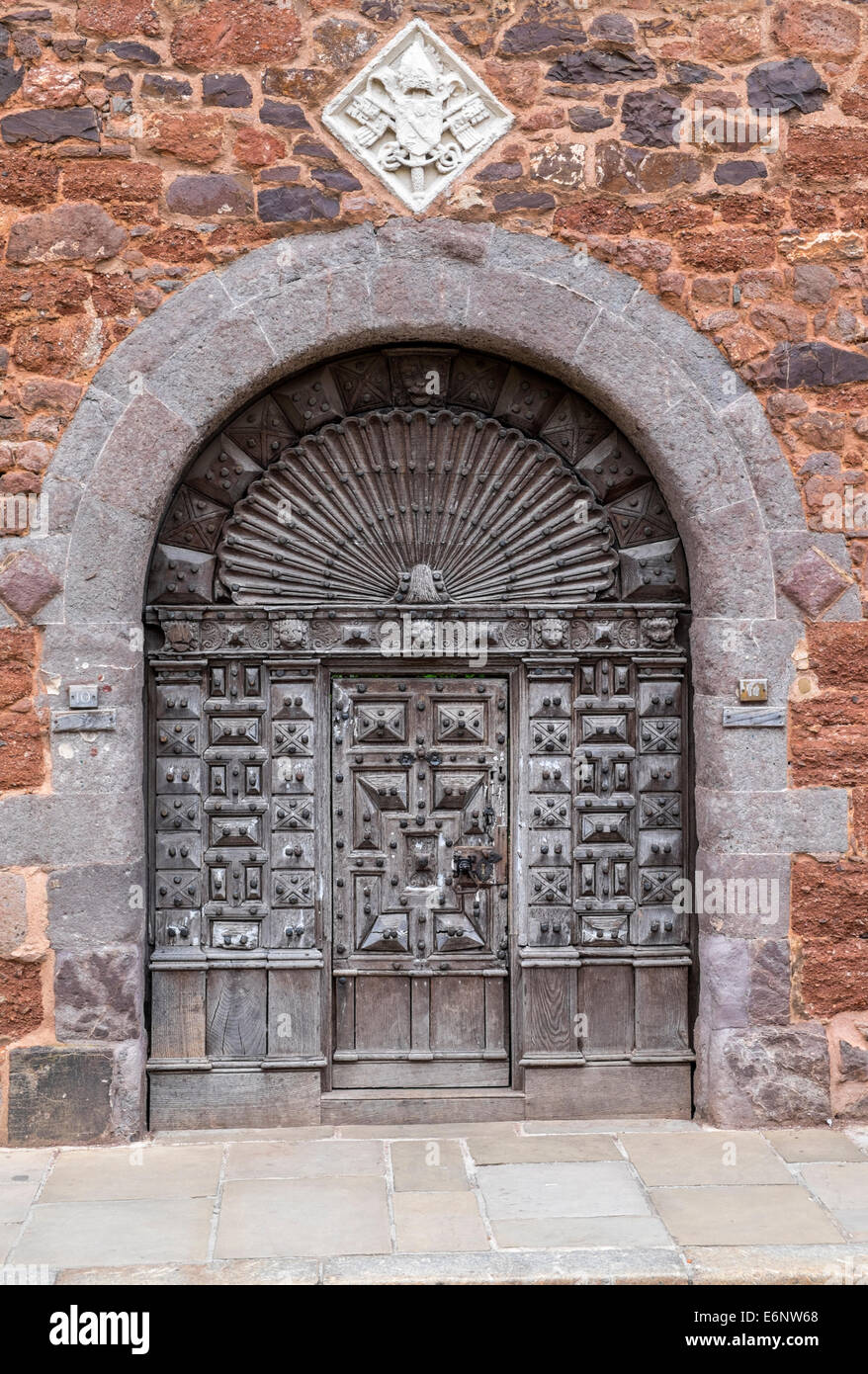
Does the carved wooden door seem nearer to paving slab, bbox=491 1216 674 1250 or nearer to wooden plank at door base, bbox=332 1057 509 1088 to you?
wooden plank at door base, bbox=332 1057 509 1088

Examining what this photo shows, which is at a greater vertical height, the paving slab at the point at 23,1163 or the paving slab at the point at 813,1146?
the paving slab at the point at 23,1163

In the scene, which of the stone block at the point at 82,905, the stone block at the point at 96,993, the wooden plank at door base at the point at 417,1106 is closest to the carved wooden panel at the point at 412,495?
the stone block at the point at 82,905

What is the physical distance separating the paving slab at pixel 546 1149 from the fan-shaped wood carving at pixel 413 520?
Answer: 6.59ft

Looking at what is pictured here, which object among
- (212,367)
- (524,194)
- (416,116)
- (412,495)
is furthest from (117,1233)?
(416,116)

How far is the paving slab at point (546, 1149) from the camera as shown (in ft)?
13.5

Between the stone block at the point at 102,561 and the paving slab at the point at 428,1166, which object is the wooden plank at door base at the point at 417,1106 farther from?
the stone block at the point at 102,561

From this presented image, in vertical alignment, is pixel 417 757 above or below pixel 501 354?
below

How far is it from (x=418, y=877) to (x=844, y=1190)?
183cm

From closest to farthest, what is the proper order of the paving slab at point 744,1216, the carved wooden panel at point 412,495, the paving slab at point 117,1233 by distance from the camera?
the paving slab at point 117,1233
the paving slab at point 744,1216
the carved wooden panel at point 412,495

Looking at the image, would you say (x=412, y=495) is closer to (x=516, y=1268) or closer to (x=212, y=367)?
(x=212, y=367)

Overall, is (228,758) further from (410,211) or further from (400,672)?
(410,211)

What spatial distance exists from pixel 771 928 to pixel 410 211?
9.65 ft

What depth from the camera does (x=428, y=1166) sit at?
404 centimetres

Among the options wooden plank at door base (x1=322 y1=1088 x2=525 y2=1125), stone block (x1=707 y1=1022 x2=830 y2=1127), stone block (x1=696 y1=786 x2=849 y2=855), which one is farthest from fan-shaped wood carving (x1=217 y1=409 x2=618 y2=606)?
wooden plank at door base (x1=322 y1=1088 x2=525 y2=1125)
